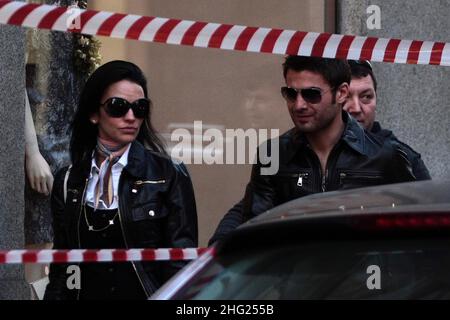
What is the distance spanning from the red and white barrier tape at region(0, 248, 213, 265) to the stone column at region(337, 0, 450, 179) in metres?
4.23

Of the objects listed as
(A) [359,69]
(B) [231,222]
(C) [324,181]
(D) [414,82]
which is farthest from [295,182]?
(D) [414,82]

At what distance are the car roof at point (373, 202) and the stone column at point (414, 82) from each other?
6.29 meters

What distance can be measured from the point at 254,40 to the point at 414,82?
419 centimetres

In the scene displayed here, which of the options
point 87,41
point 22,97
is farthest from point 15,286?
point 87,41

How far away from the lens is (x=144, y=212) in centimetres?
616

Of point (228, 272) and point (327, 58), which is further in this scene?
point (327, 58)

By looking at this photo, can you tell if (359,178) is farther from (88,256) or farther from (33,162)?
(33,162)

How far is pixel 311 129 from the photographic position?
6.25m

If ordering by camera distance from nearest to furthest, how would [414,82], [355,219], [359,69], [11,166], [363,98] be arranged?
[355,219] < [363,98] < [359,69] < [11,166] < [414,82]

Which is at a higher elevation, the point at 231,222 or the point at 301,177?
the point at 301,177

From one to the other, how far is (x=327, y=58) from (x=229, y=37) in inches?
24.4
